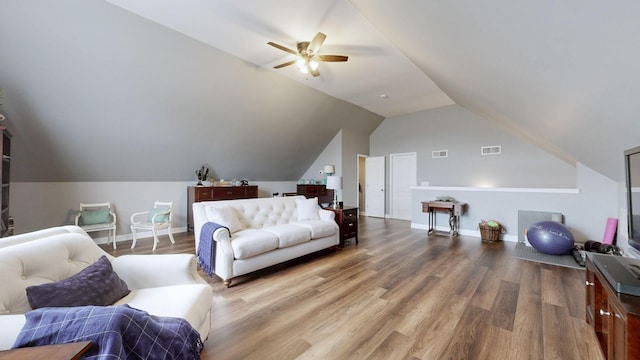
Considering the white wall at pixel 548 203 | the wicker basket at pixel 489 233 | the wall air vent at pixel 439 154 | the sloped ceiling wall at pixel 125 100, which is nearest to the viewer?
the sloped ceiling wall at pixel 125 100

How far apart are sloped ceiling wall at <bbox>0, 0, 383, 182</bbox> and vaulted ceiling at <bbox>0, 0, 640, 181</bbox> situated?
0.7 inches

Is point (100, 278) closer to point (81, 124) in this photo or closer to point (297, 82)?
point (81, 124)

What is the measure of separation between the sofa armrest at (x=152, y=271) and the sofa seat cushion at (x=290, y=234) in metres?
1.37

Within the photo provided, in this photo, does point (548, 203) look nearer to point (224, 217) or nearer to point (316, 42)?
point (316, 42)

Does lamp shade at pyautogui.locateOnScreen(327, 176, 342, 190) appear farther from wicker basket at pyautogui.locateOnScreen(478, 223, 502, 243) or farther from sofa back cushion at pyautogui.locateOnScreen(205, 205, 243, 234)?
wicker basket at pyautogui.locateOnScreen(478, 223, 502, 243)

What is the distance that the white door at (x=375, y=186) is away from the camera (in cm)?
750

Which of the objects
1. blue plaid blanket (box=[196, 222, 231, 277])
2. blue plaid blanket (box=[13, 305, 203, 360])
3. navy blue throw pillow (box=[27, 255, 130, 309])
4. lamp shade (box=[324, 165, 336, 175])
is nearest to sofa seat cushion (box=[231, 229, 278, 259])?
blue plaid blanket (box=[196, 222, 231, 277])

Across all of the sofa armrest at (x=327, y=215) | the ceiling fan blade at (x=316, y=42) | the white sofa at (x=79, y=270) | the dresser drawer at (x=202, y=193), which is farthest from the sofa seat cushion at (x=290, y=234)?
the dresser drawer at (x=202, y=193)

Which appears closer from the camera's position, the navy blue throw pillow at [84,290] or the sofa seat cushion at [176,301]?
the navy blue throw pillow at [84,290]

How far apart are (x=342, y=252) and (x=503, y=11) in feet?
11.1

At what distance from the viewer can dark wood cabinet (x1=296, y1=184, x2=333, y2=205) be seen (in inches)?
270

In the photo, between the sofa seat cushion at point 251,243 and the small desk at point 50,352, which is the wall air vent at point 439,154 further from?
the small desk at point 50,352

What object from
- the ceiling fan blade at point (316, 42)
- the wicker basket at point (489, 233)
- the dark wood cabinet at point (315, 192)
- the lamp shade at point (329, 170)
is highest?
the ceiling fan blade at point (316, 42)

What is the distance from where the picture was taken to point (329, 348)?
1692 mm
